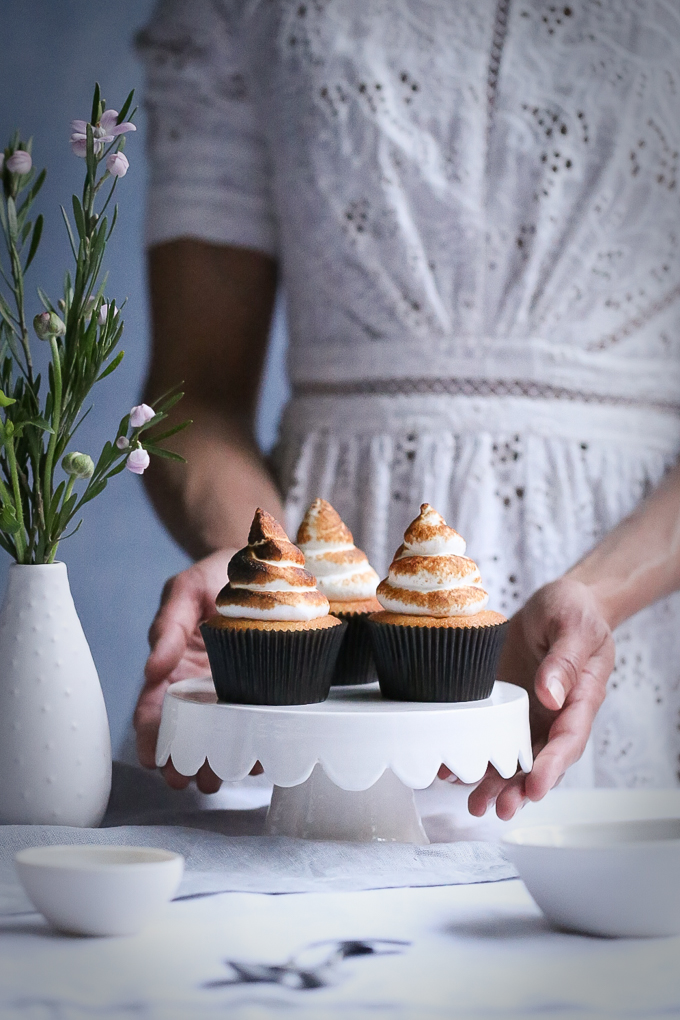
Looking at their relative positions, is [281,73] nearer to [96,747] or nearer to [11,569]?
[11,569]

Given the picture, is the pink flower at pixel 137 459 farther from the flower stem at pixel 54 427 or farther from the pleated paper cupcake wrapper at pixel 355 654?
the pleated paper cupcake wrapper at pixel 355 654

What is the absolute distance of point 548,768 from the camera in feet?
3.08

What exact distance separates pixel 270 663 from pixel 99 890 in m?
0.28

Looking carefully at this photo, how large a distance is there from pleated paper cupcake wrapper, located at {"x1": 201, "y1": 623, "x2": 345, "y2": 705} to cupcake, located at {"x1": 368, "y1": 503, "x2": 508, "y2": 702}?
60 millimetres

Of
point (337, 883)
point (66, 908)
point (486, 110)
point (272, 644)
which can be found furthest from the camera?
point (486, 110)

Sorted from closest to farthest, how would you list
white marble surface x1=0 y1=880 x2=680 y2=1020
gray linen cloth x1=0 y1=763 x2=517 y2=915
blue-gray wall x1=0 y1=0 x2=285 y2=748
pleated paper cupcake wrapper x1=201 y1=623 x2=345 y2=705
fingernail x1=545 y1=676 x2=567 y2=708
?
white marble surface x1=0 y1=880 x2=680 y2=1020
gray linen cloth x1=0 y1=763 x2=517 y2=915
pleated paper cupcake wrapper x1=201 y1=623 x2=345 y2=705
fingernail x1=545 y1=676 x2=567 y2=708
blue-gray wall x1=0 y1=0 x2=285 y2=748

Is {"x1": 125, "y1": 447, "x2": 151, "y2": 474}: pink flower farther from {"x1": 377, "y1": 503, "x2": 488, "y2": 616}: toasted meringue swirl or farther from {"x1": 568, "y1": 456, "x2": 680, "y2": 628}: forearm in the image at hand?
{"x1": 568, "y1": 456, "x2": 680, "y2": 628}: forearm

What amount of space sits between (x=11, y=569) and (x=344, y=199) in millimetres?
684

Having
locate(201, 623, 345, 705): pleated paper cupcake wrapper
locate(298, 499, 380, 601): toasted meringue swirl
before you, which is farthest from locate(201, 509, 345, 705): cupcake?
locate(298, 499, 380, 601): toasted meringue swirl

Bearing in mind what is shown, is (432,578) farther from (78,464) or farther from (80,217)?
(80,217)

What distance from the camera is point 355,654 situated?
41.5 inches

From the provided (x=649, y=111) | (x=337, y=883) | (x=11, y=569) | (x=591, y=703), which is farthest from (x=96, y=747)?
(x=649, y=111)

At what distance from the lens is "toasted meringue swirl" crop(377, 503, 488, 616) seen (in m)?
0.94

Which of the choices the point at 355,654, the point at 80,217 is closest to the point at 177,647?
the point at 355,654
